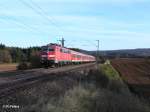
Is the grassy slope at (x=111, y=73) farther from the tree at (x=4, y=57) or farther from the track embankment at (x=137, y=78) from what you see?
the tree at (x=4, y=57)

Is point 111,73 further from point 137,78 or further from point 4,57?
point 4,57

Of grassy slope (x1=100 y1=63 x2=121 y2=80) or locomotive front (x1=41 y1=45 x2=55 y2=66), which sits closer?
grassy slope (x1=100 y1=63 x2=121 y2=80)

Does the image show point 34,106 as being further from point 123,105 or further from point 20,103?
point 123,105

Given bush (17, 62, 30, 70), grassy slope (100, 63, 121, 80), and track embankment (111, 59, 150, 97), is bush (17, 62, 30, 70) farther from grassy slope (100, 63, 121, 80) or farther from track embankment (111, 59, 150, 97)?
track embankment (111, 59, 150, 97)

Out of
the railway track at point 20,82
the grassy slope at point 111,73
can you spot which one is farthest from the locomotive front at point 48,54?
the railway track at point 20,82

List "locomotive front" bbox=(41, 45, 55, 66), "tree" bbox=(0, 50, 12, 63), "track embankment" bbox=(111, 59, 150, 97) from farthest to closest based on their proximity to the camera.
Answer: "tree" bbox=(0, 50, 12, 63) → "locomotive front" bbox=(41, 45, 55, 66) → "track embankment" bbox=(111, 59, 150, 97)

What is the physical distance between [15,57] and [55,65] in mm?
88278

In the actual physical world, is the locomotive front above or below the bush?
above

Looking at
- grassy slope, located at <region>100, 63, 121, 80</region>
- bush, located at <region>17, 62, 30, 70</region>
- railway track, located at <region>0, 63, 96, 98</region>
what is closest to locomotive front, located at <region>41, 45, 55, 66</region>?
grassy slope, located at <region>100, 63, 121, 80</region>

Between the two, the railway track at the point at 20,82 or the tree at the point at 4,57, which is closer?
the railway track at the point at 20,82

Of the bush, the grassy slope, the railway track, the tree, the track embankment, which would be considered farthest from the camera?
the tree

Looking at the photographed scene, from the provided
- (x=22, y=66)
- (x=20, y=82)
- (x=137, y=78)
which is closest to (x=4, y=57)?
(x=22, y=66)

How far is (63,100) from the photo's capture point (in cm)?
1390

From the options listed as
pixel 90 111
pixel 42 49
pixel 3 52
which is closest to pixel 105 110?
pixel 90 111
